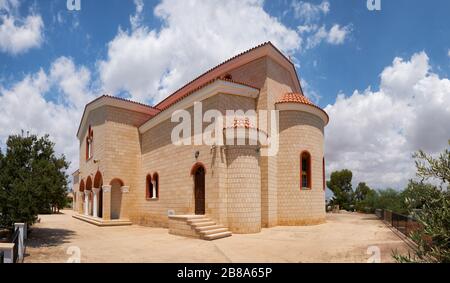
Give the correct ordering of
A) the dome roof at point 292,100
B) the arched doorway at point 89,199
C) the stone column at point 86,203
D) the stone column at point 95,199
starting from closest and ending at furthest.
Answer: the dome roof at point 292,100
the stone column at point 95,199
the arched doorway at point 89,199
the stone column at point 86,203

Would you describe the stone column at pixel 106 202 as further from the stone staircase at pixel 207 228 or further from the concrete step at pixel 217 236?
the concrete step at pixel 217 236

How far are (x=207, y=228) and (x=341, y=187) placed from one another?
1239 inches

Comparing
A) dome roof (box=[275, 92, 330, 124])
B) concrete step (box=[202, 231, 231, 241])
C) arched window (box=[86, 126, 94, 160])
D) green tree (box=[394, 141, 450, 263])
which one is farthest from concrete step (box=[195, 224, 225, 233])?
arched window (box=[86, 126, 94, 160])

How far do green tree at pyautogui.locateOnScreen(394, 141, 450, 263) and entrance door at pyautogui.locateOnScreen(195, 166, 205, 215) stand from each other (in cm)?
1084

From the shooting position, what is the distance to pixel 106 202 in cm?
1919

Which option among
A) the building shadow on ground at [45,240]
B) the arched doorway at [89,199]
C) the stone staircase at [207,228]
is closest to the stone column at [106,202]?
the arched doorway at [89,199]

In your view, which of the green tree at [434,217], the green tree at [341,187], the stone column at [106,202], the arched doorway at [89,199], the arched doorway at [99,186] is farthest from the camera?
the green tree at [341,187]

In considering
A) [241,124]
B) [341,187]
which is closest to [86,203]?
[241,124]

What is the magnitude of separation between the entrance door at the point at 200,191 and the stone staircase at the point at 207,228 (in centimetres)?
129

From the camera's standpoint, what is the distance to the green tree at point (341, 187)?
1492 inches
